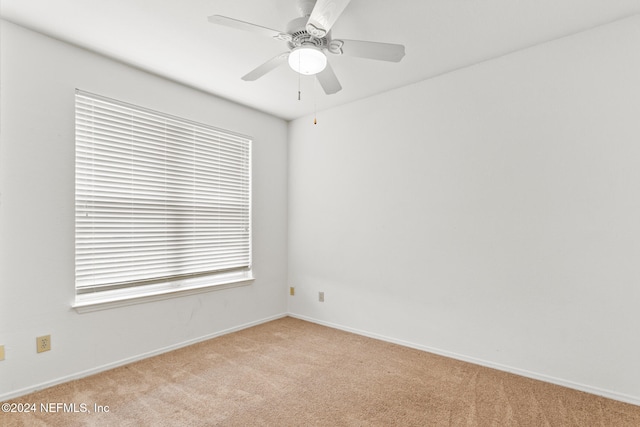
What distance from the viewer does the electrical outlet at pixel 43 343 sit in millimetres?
2252

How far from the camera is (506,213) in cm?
259

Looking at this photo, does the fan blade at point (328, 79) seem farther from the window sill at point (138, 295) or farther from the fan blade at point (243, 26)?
the window sill at point (138, 295)

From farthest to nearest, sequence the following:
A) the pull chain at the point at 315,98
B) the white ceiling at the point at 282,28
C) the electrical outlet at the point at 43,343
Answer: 1. the pull chain at the point at 315,98
2. the electrical outlet at the point at 43,343
3. the white ceiling at the point at 282,28

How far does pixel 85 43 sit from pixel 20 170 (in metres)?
1.04

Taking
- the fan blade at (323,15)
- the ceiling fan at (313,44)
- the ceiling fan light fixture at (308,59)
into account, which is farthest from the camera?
the ceiling fan light fixture at (308,59)

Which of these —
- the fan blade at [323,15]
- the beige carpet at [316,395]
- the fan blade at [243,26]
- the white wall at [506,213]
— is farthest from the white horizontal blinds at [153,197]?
the fan blade at [323,15]

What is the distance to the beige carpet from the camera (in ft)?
6.43

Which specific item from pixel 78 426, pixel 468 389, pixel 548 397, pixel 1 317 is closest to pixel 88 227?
pixel 1 317

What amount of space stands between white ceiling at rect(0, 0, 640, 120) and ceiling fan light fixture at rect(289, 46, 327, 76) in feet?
1.13

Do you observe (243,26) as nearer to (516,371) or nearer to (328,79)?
(328,79)

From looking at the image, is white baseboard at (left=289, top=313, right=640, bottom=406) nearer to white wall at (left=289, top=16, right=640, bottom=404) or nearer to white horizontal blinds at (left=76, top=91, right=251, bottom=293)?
white wall at (left=289, top=16, right=640, bottom=404)

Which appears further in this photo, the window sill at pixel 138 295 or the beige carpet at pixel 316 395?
the window sill at pixel 138 295

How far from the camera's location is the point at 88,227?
2.51 m

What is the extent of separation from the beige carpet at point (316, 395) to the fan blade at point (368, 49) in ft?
7.24
